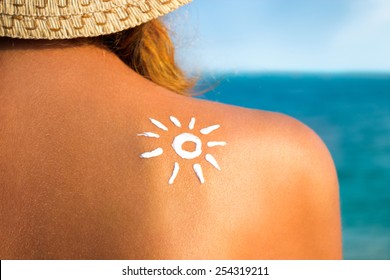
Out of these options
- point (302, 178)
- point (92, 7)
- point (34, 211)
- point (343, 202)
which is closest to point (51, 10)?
point (92, 7)

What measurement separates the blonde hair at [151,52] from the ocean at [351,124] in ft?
0.54

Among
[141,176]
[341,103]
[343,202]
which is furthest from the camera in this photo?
[341,103]

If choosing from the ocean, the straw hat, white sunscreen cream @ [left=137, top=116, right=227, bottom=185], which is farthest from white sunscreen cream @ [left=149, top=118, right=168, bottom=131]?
the ocean

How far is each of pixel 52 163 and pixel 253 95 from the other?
1494cm

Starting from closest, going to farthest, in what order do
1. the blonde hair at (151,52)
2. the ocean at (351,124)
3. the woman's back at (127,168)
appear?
the woman's back at (127,168) < the blonde hair at (151,52) < the ocean at (351,124)

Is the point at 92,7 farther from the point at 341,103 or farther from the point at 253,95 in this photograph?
the point at 253,95

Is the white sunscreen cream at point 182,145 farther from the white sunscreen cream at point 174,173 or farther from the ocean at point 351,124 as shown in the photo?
the ocean at point 351,124

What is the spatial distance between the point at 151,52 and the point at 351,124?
1117 cm

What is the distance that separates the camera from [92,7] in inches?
37.1

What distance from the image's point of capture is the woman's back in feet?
2.99

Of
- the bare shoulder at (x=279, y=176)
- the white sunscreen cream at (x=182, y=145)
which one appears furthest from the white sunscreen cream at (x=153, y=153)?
the bare shoulder at (x=279, y=176)

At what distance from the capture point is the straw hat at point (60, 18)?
3.08 feet

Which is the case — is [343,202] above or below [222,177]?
above

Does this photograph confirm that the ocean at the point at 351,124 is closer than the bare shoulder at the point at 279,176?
No
